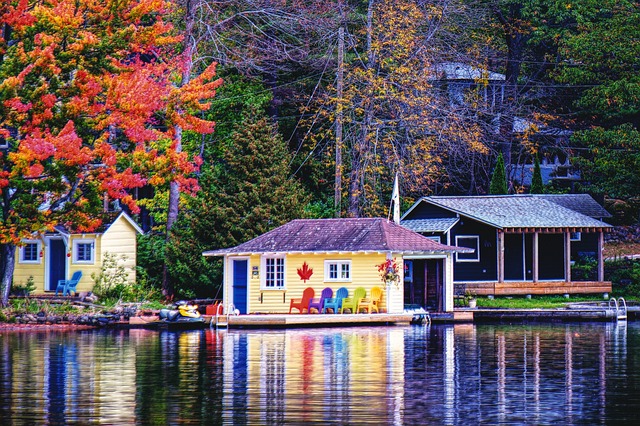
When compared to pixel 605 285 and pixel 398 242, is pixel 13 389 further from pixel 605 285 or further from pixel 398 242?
pixel 605 285

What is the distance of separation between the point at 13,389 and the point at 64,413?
11.7 ft

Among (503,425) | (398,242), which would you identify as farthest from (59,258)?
(503,425)

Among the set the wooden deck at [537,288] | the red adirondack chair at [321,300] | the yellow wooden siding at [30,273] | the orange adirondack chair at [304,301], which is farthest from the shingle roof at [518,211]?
the yellow wooden siding at [30,273]

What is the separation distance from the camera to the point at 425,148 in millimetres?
49625

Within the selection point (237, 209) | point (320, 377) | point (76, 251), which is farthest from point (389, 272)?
point (320, 377)

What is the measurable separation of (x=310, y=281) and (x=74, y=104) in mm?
11322

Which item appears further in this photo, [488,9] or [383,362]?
[488,9]

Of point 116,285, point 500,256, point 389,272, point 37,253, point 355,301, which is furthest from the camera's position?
point 500,256

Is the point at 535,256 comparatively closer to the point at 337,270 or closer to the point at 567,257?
the point at 567,257

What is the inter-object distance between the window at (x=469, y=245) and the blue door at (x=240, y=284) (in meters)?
11.8

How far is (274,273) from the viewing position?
4234cm

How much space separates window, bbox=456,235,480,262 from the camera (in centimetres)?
5066

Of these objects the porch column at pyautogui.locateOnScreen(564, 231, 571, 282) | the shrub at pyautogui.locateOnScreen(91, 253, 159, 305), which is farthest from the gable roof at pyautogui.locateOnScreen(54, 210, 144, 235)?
the porch column at pyautogui.locateOnScreen(564, 231, 571, 282)

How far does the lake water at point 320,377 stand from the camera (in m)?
19.9
